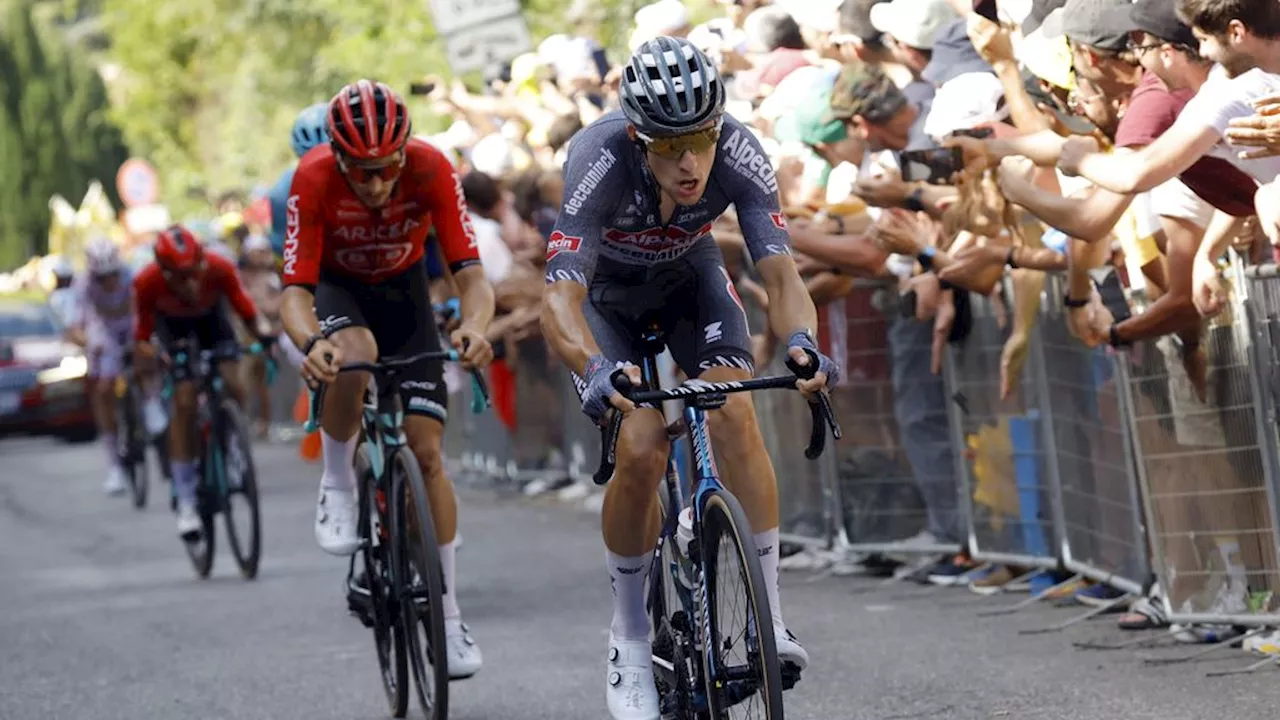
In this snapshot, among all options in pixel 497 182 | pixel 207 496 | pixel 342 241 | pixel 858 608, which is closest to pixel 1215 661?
pixel 858 608

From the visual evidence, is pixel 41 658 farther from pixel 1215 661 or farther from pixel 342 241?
pixel 1215 661

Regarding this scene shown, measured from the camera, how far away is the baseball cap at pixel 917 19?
34.8ft

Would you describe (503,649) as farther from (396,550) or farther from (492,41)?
(492,41)

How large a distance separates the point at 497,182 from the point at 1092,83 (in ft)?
25.5

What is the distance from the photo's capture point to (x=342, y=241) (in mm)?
9141

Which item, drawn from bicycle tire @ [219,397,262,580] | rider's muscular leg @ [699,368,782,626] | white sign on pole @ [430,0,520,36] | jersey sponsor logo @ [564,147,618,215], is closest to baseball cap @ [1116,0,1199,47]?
jersey sponsor logo @ [564,147,618,215]

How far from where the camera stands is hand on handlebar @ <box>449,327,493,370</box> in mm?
8328

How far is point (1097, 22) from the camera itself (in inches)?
330

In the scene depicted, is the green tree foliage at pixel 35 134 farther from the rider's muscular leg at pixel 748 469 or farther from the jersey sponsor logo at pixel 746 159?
the rider's muscular leg at pixel 748 469

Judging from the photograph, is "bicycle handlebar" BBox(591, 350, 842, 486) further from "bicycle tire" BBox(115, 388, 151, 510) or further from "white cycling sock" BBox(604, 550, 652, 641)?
"bicycle tire" BBox(115, 388, 151, 510)

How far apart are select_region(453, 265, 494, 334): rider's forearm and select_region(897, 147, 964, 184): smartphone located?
1.81m

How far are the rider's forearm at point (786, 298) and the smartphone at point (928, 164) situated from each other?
289 centimetres

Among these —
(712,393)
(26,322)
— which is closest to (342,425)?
(712,393)

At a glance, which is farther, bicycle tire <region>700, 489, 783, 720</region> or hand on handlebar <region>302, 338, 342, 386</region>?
hand on handlebar <region>302, 338, 342, 386</region>
